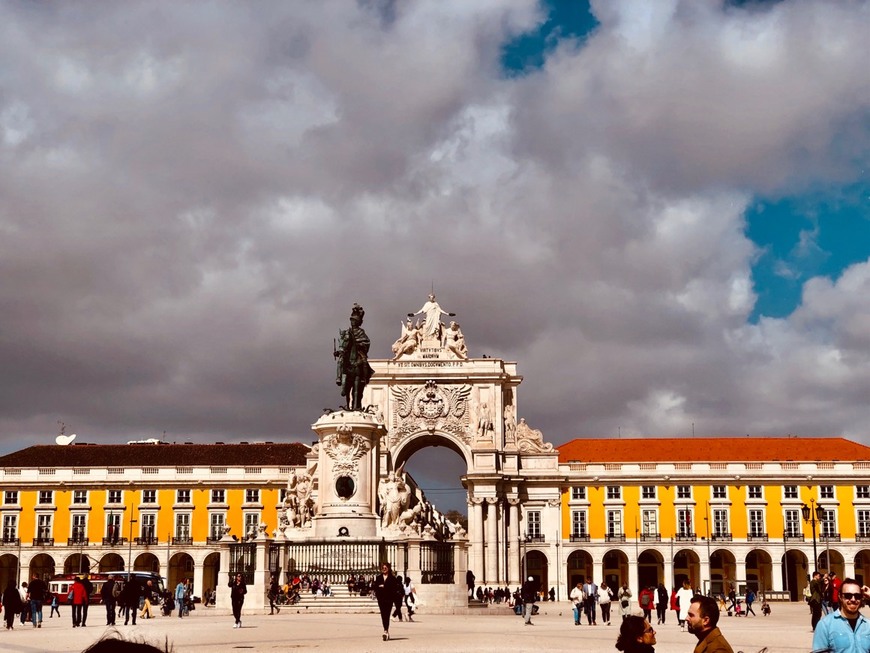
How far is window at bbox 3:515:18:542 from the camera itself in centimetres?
8019

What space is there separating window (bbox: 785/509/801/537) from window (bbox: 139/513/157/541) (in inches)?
1686

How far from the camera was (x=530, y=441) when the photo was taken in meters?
82.2

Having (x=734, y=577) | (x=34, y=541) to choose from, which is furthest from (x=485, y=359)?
(x=34, y=541)

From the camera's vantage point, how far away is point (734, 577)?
259ft

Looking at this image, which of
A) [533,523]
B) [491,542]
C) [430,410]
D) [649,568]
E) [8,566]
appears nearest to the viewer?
[491,542]

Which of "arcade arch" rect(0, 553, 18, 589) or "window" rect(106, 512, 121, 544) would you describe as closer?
"arcade arch" rect(0, 553, 18, 589)

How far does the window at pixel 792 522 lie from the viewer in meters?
78.8

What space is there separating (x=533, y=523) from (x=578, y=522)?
10.2 ft

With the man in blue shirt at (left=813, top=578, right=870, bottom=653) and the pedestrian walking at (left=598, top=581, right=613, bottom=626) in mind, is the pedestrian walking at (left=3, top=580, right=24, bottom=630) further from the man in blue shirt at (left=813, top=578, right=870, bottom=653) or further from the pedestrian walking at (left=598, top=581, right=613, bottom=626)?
the man in blue shirt at (left=813, top=578, right=870, bottom=653)

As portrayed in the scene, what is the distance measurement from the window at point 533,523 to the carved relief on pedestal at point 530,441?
171 inches

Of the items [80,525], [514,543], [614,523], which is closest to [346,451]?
[514,543]

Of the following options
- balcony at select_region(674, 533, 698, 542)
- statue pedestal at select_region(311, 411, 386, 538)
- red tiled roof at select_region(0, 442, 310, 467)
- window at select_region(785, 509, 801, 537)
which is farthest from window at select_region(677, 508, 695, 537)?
statue pedestal at select_region(311, 411, 386, 538)

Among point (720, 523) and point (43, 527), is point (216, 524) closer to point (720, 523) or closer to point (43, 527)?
point (43, 527)

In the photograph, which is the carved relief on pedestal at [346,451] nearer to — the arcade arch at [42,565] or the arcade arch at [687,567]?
the arcade arch at [687,567]
